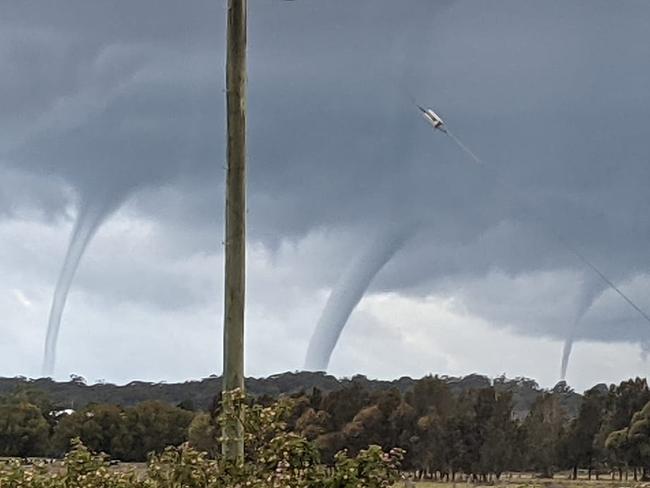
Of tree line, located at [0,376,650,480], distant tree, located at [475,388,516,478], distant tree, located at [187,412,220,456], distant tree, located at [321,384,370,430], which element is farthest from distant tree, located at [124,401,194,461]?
distant tree, located at [475,388,516,478]

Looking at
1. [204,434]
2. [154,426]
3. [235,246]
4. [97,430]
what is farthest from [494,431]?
[235,246]

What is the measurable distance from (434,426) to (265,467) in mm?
10584

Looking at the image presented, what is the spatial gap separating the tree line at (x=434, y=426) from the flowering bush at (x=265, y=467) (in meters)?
3.55

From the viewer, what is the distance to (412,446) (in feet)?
58.3

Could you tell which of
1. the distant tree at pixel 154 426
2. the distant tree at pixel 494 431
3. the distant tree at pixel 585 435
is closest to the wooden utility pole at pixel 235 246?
the distant tree at pixel 154 426

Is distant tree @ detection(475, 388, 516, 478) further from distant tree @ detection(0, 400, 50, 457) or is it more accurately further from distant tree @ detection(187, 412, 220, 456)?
distant tree @ detection(0, 400, 50, 457)

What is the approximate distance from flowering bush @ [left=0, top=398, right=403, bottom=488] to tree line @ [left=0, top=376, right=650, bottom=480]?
355cm

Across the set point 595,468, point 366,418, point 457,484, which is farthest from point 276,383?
point 595,468

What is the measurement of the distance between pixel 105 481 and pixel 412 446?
28.2ft

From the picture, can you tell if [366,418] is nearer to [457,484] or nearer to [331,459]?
[457,484]

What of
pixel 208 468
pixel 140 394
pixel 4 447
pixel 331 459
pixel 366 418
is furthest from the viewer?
pixel 140 394

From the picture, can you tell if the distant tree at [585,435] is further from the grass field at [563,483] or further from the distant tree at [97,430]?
the distant tree at [97,430]

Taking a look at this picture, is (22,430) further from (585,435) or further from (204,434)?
(585,435)

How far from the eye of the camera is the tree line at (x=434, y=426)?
15359 millimetres
